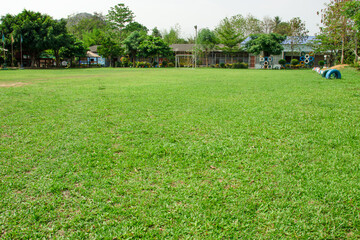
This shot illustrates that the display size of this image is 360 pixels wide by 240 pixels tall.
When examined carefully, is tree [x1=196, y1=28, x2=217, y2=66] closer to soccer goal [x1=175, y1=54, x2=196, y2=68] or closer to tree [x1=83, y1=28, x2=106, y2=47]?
soccer goal [x1=175, y1=54, x2=196, y2=68]

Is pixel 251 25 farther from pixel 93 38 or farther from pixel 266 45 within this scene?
pixel 93 38

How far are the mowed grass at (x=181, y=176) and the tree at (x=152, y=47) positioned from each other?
119ft

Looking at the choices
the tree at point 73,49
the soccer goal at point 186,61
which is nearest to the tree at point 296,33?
the soccer goal at point 186,61

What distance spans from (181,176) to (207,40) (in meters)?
42.8

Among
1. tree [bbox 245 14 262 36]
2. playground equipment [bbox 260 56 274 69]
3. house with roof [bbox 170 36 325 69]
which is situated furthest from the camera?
tree [bbox 245 14 262 36]

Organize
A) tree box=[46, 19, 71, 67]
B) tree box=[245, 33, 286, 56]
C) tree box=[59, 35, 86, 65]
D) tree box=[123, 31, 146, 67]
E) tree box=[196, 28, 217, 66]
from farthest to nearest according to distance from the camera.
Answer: tree box=[196, 28, 217, 66] < tree box=[123, 31, 146, 67] < tree box=[245, 33, 286, 56] < tree box=[59, 35, 86, 65] < tree box=[46, 19, 71, 67]

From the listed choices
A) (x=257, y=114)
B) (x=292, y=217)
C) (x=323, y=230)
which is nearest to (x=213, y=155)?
(x=292, y=217)

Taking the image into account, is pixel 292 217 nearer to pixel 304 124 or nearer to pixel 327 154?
pixel 327 154

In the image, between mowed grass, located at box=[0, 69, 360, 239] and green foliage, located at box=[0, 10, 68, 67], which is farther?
green foliage, located at box=[0, 10, 68, 67]

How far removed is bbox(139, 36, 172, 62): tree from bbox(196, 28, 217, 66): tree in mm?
6226

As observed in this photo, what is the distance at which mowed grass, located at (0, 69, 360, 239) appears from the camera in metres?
1.67

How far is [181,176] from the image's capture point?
91.4 inches

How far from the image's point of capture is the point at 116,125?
3.94 metres

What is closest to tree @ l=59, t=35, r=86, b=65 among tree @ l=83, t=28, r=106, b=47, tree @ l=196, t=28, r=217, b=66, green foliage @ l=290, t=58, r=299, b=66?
tree @ l=83, t=28, r=106, b=47
